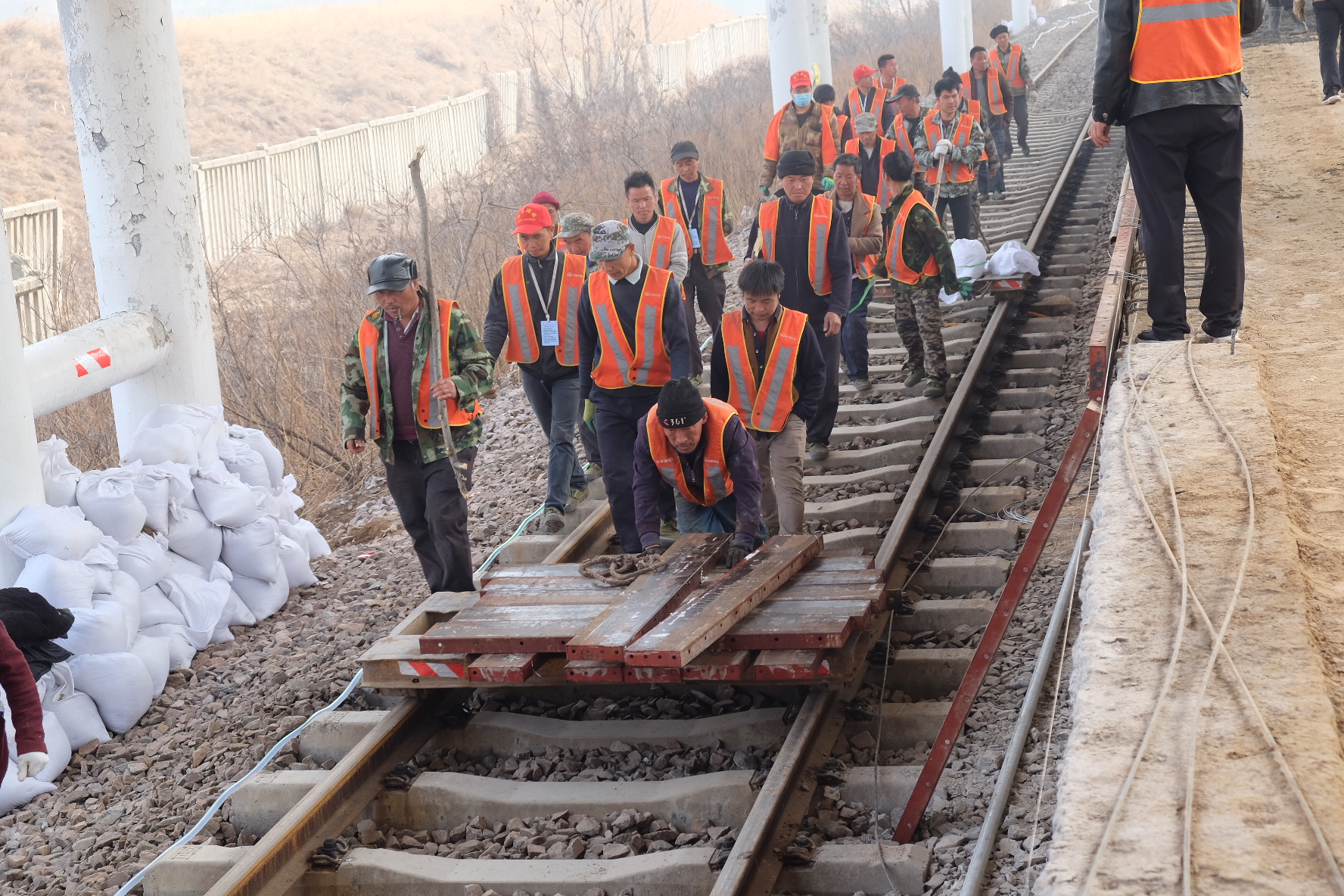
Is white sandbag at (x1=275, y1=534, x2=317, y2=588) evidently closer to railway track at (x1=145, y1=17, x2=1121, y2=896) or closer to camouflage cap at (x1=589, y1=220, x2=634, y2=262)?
railway track at (x1=145, y1=17, x2=1121, y2=896)

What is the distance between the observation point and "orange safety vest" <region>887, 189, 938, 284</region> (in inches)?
384

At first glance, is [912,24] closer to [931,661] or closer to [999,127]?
[999,127]

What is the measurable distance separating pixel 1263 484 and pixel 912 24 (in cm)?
3762

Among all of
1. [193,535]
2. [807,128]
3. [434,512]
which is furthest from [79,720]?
[807,128]

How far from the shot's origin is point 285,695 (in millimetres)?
6750

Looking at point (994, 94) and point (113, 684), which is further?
point (994, 94)

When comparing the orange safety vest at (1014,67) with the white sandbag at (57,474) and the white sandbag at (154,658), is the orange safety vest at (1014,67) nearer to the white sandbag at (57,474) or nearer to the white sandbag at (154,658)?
the white sandbag at (57,474)

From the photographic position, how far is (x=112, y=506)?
7363 millimetres

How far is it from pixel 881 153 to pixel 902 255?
2.54 metres

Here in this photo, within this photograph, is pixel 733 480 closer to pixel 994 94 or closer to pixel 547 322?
pixel 547 322

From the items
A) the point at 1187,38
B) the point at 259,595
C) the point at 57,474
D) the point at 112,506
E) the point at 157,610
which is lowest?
the point at 259,595

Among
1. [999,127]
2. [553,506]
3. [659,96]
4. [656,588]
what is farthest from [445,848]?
[659,96]

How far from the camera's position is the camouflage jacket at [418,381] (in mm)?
6758

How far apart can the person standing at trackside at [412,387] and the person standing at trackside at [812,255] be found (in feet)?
8.57
